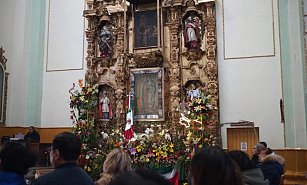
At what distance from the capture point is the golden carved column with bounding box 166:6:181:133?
39.7ft

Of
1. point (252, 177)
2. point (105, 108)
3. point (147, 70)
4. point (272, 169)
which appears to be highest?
point (147, 70)

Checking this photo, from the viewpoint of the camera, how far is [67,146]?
271 cm

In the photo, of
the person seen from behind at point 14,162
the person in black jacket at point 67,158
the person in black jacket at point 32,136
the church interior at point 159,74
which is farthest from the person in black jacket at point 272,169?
the person in black jacket at point 32,136

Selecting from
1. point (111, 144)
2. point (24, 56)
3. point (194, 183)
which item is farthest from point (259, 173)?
point (24, 56)

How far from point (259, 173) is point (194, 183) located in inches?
56.4

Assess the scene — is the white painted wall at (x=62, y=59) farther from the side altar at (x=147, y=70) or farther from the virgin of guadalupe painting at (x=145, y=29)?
the virgin of guadalupe painting at (x=145, y=29)

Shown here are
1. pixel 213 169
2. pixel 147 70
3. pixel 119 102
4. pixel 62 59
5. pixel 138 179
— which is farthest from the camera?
pixel 62 59

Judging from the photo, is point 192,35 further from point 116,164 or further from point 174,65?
point 116,164

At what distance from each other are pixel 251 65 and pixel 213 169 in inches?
417

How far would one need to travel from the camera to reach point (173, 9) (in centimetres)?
1264

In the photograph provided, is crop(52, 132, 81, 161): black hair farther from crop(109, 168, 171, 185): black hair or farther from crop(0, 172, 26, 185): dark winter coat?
crop(109, 168, 171, 185): black hair

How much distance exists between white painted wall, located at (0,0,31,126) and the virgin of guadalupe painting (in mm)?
4466

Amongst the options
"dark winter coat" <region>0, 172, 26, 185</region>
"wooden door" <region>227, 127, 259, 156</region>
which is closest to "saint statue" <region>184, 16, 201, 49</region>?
"wooden door" <region>227, 127, 259, 156</region>

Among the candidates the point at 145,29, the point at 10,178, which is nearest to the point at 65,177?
the point at 10,178
